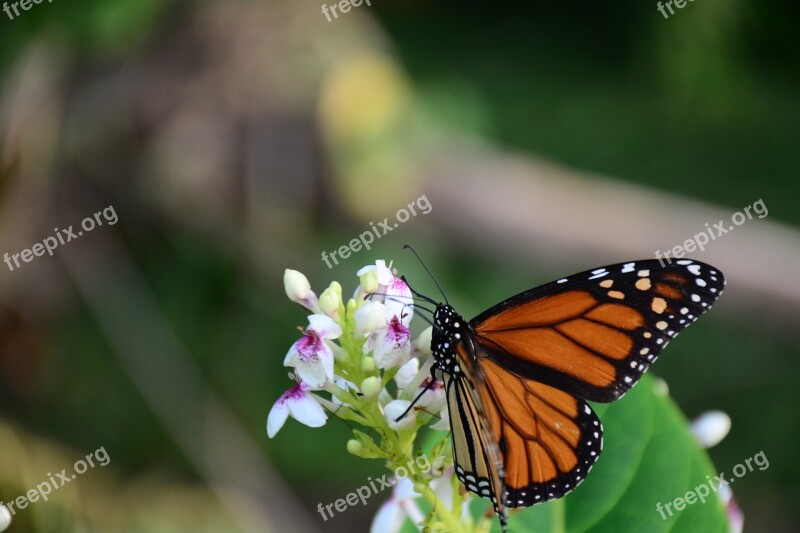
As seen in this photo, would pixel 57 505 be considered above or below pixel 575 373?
above

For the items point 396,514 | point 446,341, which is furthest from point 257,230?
point 446,341

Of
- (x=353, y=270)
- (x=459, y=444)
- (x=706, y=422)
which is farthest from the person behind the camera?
(x=353, y=270)

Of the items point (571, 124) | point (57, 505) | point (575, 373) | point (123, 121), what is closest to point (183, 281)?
point (123, 121)

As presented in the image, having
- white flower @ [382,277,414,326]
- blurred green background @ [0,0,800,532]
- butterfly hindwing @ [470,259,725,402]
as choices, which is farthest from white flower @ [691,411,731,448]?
blurred green background @ [0,0,800,532]

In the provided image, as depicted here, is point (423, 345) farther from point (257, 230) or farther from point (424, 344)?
point (257, 230)

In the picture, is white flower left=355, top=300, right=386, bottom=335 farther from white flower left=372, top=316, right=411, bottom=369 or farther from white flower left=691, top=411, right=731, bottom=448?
white flower left=691, top=411, right=731, bottom=448

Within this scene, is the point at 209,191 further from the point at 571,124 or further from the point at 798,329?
the point at 798,329

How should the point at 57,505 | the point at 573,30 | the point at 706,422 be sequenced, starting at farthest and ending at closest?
the point at 573,30
the point at 57,505
the point at 706,422
